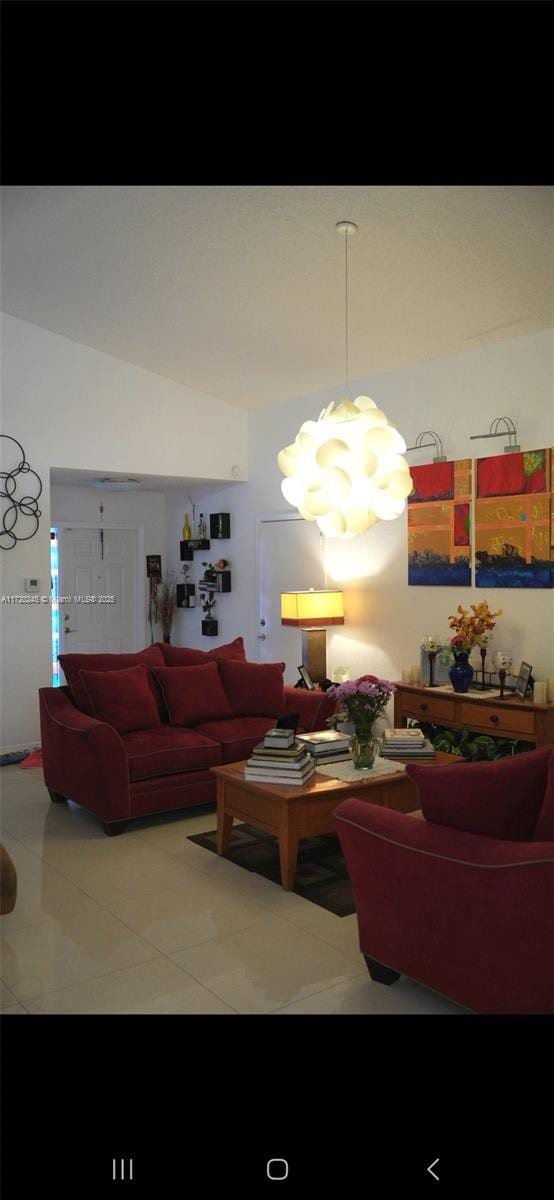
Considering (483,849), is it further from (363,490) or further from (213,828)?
(213,828)

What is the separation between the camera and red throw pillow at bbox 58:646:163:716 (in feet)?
17.3

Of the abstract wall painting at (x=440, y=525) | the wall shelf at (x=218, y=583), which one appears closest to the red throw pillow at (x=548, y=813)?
the abstract wall painting at (x=440, y=525)

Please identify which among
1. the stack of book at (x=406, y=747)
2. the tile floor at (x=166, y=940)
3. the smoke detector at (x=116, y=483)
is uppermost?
the smoke detector at (x=116, y=483)

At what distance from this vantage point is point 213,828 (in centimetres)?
486

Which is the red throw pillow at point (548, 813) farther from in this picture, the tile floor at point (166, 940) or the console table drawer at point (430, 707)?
the console table drawer at point (430, 707)

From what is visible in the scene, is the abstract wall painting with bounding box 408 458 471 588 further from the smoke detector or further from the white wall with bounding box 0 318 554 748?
the smoke detector

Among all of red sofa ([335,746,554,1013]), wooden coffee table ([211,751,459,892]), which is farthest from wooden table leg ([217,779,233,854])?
red sofa ([335,746,554,1013])

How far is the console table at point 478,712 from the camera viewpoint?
4.97 meters

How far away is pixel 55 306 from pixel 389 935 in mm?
4999

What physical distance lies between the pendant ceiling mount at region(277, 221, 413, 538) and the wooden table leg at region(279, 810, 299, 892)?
4.44 feet

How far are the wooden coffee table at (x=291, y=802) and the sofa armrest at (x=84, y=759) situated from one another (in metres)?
0.65

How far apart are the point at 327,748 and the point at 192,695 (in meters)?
1.34

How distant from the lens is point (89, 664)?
5.44 meters
